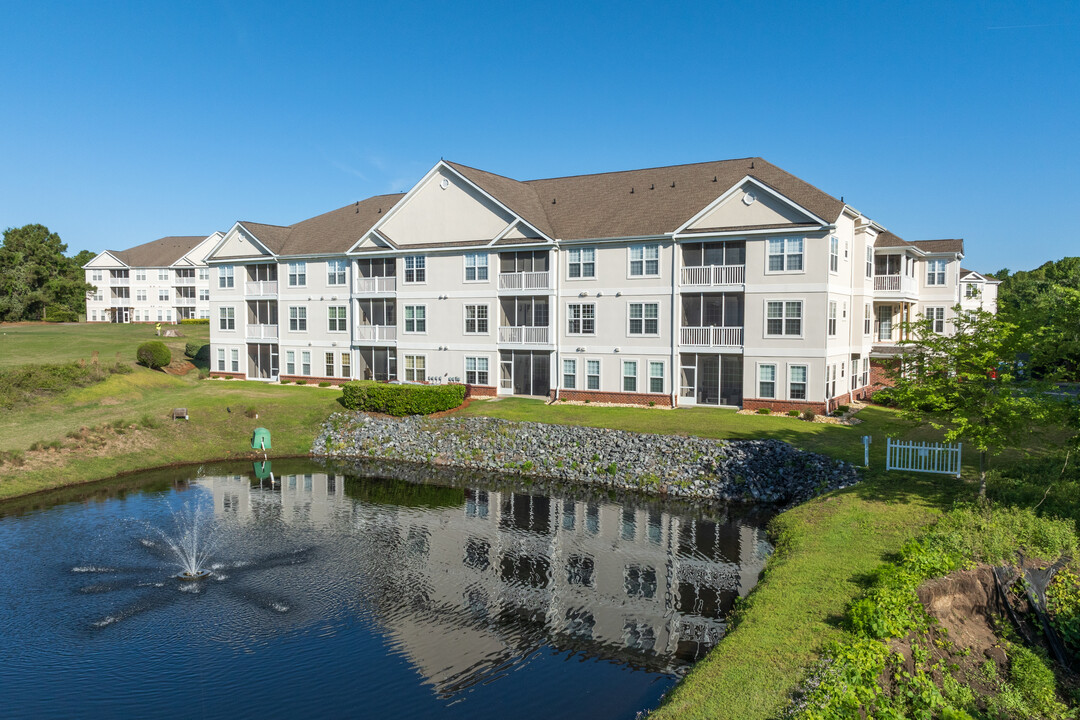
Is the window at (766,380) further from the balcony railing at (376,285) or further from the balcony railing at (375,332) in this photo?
the balcony railing at (376,285)

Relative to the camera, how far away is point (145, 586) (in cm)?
Answer: 1730

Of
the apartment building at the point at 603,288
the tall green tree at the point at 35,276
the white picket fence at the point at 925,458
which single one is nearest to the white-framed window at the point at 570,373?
the apartment building at the point at 603,288

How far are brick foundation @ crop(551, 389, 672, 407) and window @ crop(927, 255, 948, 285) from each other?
20.5m

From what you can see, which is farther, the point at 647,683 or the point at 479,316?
the point at 479,316

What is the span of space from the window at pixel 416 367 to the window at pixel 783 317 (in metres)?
20.1

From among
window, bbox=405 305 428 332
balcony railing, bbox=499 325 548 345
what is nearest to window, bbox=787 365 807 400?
balcony railing, bbox=499 325 548 345

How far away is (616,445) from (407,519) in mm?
9851

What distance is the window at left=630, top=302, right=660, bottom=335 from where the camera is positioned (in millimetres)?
36906

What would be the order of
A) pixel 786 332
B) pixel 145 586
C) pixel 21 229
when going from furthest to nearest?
pixel 21 229 < pixel 786 332 < pixel 145 586

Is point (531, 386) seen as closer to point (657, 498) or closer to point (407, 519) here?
point (657, 498)

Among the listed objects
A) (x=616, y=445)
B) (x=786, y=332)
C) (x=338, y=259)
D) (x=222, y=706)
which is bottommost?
(x=222, y=706)

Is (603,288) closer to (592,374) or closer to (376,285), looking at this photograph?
(592,374)

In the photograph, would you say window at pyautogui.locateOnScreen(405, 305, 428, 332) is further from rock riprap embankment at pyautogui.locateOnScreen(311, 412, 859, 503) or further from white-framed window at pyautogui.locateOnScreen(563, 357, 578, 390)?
white-framed window at pyautogui.locateOnScreen(563, 357, 578, 390)

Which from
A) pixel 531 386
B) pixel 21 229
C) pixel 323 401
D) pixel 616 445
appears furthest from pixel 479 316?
pixel 21 229
